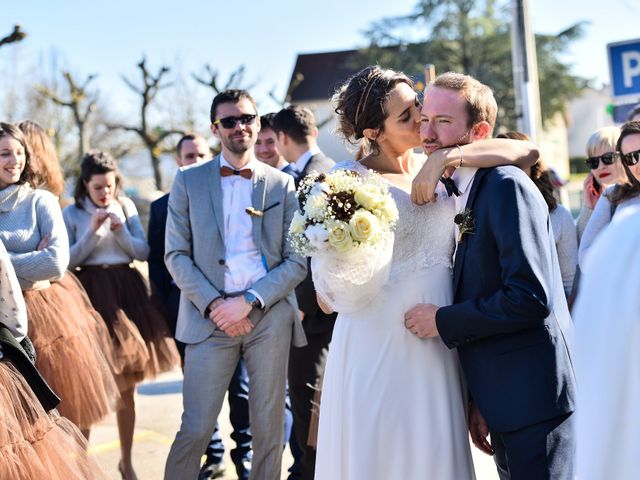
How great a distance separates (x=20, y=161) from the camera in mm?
4891

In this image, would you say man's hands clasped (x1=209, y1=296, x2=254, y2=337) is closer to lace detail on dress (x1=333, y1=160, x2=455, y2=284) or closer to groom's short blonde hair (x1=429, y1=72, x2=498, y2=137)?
lace detail on dress (x1=333, y1=160, x2=455, y2=284)

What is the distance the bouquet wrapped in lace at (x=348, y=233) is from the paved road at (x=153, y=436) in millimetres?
2470

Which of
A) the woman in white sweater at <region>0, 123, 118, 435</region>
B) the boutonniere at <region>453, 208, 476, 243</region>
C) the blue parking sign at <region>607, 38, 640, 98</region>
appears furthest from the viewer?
the blue parking sign at <region>607, 38, 640, 98</region>

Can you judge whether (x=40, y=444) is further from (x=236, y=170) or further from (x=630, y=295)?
(x=630, y=295)

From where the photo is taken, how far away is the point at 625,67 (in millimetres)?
8000

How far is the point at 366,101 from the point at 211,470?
342 centimetres

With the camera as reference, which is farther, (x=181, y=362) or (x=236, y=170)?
(x=181, y=362)

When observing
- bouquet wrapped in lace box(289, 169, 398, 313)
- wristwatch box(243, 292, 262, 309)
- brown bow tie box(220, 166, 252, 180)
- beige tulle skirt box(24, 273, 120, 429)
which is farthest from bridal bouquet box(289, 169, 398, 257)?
beige tulle skirt box(24, 273, 120, 429)

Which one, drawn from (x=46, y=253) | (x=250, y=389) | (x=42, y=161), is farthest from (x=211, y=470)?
(x=42, y=161)

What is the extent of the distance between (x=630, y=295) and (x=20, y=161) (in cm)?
424

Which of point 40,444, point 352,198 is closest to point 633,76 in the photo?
point 352,198

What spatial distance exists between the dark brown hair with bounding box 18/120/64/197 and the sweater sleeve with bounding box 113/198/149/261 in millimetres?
762

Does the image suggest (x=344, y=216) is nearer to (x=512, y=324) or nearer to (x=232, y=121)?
(x=512, y=324)

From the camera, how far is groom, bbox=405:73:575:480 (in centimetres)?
279
